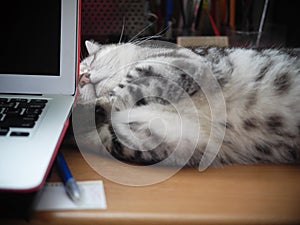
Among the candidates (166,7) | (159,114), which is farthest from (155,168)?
(166,7)

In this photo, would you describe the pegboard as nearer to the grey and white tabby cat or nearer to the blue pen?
the grey and white tabby cat

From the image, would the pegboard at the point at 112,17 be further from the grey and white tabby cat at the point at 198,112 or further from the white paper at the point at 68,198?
the white paper at the point at 68,198

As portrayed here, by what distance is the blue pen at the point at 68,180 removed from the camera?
18.5 inches

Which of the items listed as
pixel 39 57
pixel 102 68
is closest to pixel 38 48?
pixel 39 57

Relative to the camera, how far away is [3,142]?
0.49 metres

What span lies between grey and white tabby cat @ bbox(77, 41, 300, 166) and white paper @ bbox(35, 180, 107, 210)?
83 mm

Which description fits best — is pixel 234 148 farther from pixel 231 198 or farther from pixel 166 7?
pixel 166 7

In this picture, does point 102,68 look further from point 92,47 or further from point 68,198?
point 68,198

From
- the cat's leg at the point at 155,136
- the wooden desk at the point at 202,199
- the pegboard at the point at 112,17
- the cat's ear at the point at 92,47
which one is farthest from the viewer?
the pegboard at the point at 112,17

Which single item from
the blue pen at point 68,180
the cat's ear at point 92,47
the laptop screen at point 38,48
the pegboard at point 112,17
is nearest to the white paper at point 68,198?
the blue pen at point 68,180

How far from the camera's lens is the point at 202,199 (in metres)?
0.48

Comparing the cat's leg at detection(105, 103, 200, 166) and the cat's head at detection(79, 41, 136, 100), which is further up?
the cat's head at detection(79, 41, 136, 100)

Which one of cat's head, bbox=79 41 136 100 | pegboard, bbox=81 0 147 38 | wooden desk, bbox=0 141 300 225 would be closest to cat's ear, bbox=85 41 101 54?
cat's head, bbox=79 41 136 100

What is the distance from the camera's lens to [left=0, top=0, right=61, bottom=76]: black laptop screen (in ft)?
1.89
